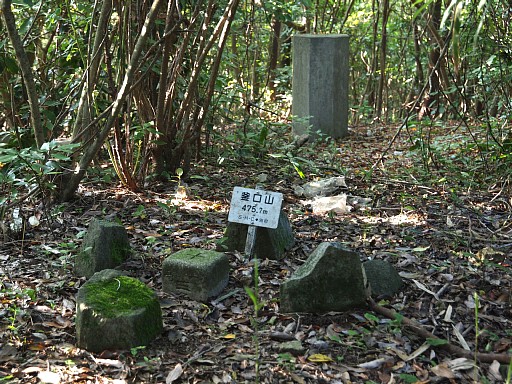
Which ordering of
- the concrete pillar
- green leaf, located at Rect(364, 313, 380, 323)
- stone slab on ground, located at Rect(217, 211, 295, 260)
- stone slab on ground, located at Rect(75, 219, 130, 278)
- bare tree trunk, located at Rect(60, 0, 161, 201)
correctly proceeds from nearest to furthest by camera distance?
1. green leaf, located at Rect(364, 313, 380, 323)
2. stone slab on ground, located at Rect(75, 219, 130, 278)
3. stone slab on ground, located at Rect(217, 211, 295, 260)
4. bare tree trunk, located at Rect(60, 0, 161, 201)
5. the concrete pillar

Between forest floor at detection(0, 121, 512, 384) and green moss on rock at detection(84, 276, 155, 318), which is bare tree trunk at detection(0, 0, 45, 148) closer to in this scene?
forest floor at detection(0, 121, 512, 384)

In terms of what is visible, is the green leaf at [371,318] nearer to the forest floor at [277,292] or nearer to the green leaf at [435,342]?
the forest floor at [277,292]

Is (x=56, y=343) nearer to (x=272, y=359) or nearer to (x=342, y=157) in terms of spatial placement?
(x=272, y=359)

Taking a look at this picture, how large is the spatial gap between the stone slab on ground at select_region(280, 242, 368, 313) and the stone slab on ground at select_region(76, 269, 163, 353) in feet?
2.21

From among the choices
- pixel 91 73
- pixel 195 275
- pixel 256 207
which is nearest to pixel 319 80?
pixel 91 73

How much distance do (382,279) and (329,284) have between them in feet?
1.26

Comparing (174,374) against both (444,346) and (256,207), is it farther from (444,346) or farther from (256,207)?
(256,207)

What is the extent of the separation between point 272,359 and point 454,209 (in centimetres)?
232

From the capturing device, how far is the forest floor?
2.71 meters

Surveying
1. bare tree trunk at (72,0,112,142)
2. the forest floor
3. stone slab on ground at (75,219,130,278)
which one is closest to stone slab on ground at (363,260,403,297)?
the forest floor

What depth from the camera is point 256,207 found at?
12.3 ft

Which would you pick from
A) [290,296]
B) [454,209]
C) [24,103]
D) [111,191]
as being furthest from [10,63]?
[454,209]

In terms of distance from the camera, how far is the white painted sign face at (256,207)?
371 centimetres

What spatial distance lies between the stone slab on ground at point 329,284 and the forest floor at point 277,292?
0.18 ft
